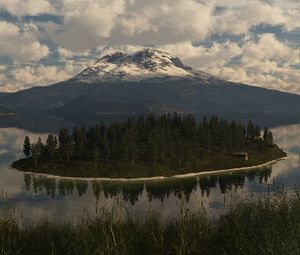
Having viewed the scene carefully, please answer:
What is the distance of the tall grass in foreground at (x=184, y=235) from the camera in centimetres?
2570

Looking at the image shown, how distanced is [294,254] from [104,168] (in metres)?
153

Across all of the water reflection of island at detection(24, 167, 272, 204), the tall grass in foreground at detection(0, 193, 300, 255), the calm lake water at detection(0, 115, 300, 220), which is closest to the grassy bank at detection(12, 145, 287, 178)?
the calm lake water at detection(0, 115, 300, 220)

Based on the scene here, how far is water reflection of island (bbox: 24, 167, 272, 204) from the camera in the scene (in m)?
143

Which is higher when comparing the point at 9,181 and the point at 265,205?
the point at 265,205

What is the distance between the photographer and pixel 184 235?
30.7m

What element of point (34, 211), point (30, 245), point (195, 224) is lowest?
point (34, 211)

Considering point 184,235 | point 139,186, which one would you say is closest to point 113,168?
point 139,186

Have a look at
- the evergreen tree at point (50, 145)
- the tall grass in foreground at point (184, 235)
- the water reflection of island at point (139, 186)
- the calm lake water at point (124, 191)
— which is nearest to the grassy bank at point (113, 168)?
the evergreen tree at point (50, 145)

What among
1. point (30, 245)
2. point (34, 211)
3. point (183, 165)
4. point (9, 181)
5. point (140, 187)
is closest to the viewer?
point (30, 245)

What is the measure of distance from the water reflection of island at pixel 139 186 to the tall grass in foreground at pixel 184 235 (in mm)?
97341

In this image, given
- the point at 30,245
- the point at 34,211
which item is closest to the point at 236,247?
the point at 30,245

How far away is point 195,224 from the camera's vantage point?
3089 cm

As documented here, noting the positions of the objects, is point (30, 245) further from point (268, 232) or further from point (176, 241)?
point (268, 232)

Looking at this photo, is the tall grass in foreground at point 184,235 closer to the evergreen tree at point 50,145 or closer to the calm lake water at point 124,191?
the calm lake water at point 124,191
